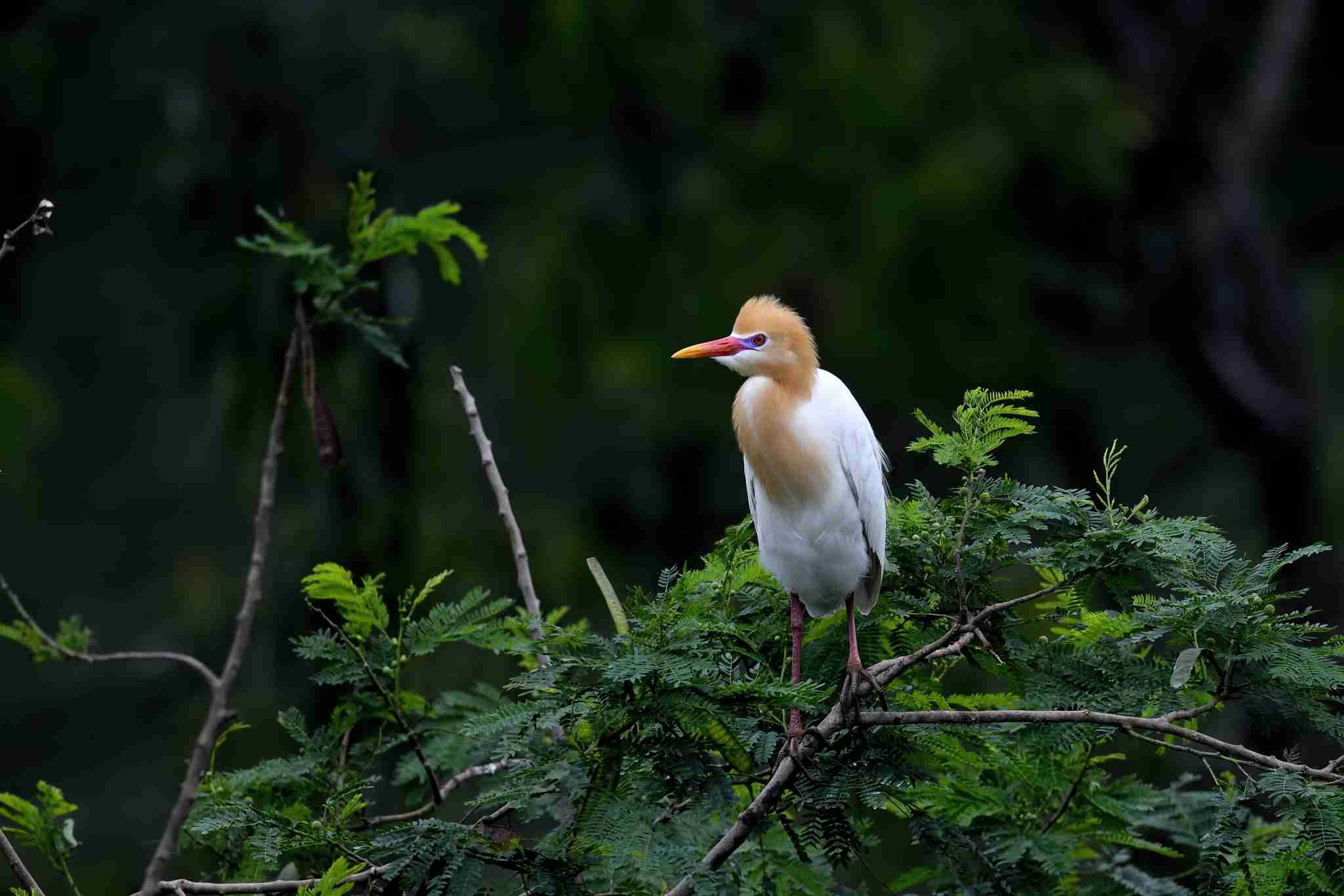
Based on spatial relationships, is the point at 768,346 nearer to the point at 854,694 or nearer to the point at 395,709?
the point at 854,694

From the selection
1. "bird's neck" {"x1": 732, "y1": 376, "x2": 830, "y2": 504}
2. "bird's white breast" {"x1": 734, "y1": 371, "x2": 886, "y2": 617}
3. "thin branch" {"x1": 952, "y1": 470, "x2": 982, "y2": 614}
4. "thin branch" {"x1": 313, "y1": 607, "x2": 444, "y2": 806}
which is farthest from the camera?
"bird's neck" {"x1": 732, "y1": 376, "x2": 830, "y2": 504}

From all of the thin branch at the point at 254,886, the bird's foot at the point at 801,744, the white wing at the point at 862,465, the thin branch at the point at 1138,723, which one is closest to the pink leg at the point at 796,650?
the bird's foot at the point at 801,744

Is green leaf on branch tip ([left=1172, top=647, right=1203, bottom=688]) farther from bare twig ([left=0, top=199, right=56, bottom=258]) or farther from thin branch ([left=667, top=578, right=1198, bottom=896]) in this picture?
bare twig ([left=0, top=199, right=56, bottom=258])

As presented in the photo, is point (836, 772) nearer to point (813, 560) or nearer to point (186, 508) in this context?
point (813, 560)

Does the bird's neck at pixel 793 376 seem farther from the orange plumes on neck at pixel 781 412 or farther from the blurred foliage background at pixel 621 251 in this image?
the blurred foliage background at pixel 621 251

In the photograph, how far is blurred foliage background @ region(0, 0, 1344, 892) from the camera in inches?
316

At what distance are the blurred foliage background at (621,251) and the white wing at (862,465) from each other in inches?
176

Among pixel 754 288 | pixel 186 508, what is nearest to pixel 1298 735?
pixel 754 288

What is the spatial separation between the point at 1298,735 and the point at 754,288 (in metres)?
6.26

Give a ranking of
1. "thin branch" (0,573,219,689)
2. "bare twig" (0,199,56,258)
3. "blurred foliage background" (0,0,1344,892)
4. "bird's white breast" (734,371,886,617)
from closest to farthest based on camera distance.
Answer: "bare twig" (0,199,56,258), "thin branch" (0,573,219,689), "bird's white breast" (734,371,886,617), "blurred foliage background" (0,0,1344,892)

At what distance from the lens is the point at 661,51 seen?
8742 millimetres

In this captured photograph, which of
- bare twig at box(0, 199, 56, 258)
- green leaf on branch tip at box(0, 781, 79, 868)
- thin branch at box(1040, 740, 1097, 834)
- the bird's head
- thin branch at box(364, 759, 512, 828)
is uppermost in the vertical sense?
bare twig at box(0, 199, 56, 258)

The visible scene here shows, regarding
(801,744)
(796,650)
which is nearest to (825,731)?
(801,744)

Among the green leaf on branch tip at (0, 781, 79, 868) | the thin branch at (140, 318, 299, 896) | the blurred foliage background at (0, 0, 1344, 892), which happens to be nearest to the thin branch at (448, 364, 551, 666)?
the thin branch at (140, 318, 299, 896)
